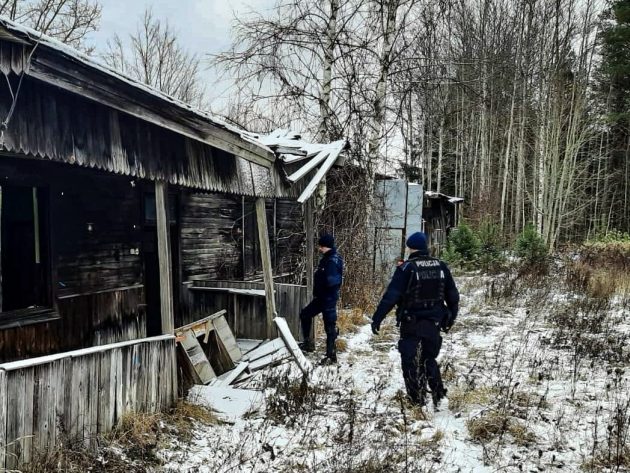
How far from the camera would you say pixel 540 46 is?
27000 millimetres

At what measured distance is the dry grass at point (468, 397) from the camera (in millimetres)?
5844

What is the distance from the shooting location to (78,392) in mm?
4223

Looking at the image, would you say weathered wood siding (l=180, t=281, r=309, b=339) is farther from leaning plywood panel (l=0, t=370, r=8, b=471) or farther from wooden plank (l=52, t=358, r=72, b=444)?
leaning plywood panel (l=0, t=370, r=8, b=471)

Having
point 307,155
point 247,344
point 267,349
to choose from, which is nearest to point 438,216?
point 307,155

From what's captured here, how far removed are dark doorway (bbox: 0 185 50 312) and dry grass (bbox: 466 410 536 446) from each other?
202 inches

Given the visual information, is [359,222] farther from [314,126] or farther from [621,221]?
[621,221]

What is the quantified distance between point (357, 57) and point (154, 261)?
7500 mm

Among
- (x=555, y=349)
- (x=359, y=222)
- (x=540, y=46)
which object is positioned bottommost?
(x=555, y=349)

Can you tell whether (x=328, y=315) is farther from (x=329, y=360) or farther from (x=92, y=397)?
(x=92, y=397)

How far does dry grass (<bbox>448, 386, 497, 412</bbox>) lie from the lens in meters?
5.84

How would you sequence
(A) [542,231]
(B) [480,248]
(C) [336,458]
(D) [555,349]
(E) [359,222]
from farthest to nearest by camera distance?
(A) [542,231]
(B) [480,248]
(E) [359,222]
(D) [555,349]
(C) [336,458]

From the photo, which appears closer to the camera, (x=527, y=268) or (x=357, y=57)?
(x=357, y=57)

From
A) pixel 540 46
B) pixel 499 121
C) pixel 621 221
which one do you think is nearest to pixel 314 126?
pixel 540 46

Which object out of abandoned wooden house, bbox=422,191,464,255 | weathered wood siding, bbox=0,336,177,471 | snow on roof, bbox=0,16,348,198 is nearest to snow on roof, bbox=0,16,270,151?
snow on roof, bbox=0,16,348,198
